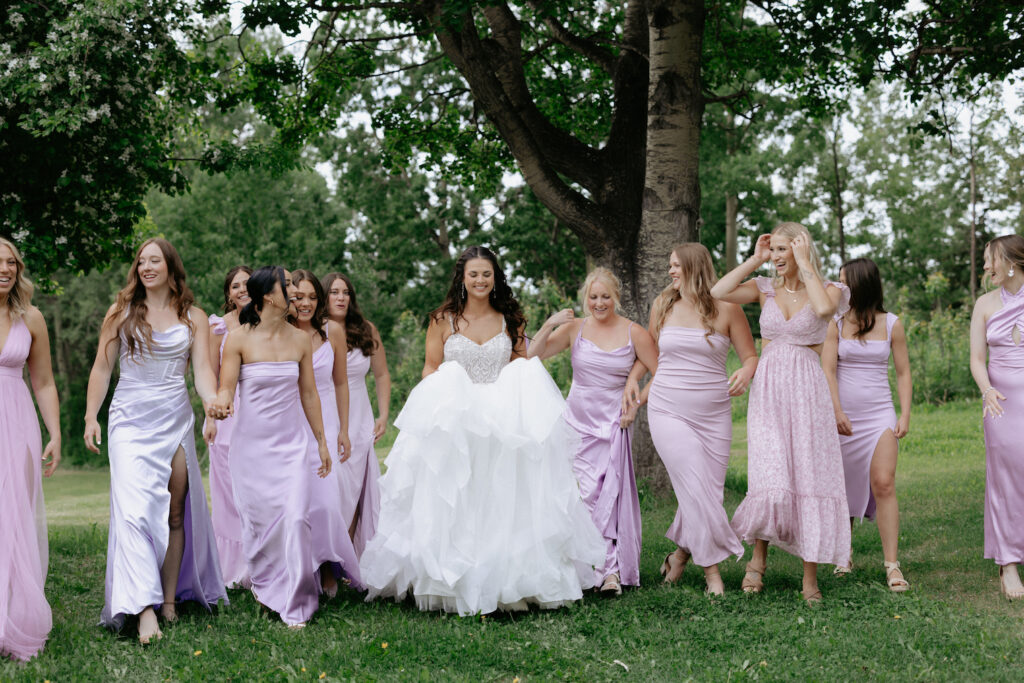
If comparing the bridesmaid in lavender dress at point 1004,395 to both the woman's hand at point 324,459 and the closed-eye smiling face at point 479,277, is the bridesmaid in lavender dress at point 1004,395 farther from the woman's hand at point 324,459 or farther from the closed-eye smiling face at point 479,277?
the woman's hand at point 324,459

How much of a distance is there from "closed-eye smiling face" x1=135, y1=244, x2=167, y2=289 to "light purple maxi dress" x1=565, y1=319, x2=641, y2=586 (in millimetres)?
3053

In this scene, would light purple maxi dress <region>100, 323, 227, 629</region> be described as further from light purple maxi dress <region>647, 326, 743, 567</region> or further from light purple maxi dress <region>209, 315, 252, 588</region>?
light purple maxi dress <region>647, 326, 743, 567</region>

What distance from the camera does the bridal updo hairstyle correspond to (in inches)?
262

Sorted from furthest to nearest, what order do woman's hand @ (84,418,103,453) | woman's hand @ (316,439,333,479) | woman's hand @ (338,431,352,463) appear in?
woman's hand @ (338,431,352,463)
woman's hand @ (316,439,333,479)
woman's hand @ (84,418,103,453)

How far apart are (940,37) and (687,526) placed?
6556mm

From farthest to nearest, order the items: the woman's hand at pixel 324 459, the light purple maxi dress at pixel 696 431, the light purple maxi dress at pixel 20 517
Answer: the light purple maxi dress at pixel 696 431 < the woman's hand at pixel 324 459 < the light purple maxi dress at pixel 20 517

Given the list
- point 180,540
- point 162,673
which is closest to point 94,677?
point 162,673

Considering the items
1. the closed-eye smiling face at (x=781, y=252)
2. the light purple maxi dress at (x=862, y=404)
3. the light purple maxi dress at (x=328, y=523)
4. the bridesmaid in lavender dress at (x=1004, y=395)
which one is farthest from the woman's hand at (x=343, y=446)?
the bridesmaid in lavender dress at (x=1004, y=395)

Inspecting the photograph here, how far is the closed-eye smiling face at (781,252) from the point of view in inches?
272

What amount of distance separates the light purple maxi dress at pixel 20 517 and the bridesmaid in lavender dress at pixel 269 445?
1221mm

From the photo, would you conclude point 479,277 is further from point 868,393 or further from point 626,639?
point 868,393

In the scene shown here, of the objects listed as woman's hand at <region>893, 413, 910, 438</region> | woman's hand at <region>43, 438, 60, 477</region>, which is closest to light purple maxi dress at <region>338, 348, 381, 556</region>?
woman's hand at <region>43, 438, 60, 477</region>

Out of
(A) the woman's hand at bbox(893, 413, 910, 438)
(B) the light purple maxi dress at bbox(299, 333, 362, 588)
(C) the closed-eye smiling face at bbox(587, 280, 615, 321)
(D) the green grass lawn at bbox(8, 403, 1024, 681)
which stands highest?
(C) the closed-eye smiling face at bbox(587, 280, 615, 321)

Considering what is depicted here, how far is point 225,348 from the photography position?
21.9ft
